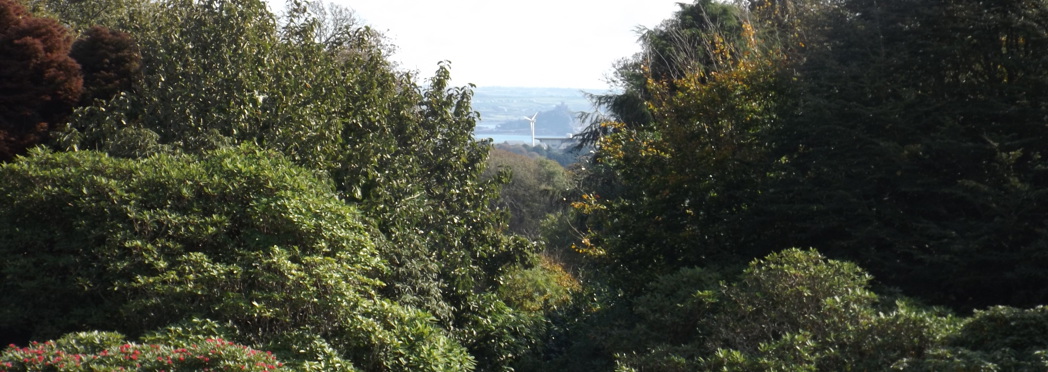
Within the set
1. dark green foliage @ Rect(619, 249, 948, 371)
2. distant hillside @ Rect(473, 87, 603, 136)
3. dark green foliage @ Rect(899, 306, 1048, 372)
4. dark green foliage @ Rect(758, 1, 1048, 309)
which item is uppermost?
dark green foliage @ Rect(758, 1, 1048, 309)

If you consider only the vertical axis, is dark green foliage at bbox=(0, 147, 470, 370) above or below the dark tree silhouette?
below

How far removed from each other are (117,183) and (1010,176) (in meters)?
8.92

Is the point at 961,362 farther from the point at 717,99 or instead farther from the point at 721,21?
the point at 721,21

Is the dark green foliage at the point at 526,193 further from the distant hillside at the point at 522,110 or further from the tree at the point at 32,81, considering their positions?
the distant hillside at the point at 522,110

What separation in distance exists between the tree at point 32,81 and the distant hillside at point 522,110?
103445 mm

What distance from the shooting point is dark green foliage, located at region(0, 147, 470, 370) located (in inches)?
317

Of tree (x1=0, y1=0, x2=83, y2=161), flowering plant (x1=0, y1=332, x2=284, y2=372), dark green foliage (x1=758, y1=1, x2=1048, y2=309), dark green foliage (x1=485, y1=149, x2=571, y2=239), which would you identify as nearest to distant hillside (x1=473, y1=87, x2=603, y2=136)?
dark green foliage (x1=485, y1=149, x2=571, y2=239)

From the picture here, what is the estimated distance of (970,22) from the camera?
35.8 feet

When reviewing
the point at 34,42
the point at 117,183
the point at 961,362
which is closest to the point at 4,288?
the point at 117,183

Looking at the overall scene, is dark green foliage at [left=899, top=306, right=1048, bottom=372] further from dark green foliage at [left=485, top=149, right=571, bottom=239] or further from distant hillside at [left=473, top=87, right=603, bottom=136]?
distant hillside at [left=473, top=87, right=603, bottom=136]

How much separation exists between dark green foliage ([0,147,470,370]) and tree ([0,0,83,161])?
2.94 meters

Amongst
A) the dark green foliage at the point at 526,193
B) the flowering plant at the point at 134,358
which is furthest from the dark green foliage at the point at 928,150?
the dark green foliage at the point at 526,193

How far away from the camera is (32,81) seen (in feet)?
38.9

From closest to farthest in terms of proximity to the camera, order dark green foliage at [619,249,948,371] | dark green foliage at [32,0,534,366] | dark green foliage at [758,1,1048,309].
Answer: dark green foliage at [619,249,948,371], dark green foliage at [758,1,1048,309], dark green foliage at [32,0,534,366]
